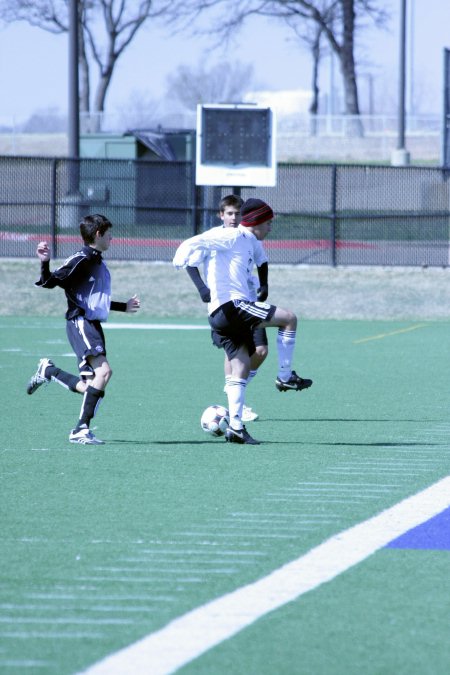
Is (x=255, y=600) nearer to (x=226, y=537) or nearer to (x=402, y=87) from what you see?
(x=226, y=537)

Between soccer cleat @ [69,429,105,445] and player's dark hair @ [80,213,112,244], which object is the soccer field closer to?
soccer cleat @ [69,429,105,445]

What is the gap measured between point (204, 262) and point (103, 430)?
1.46 m

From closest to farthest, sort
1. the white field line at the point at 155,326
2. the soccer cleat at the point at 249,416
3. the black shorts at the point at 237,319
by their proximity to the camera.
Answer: the black shorts at the point at 237,319
the soccer cleat at the point at 249,416
the white field line at the point at 155,326

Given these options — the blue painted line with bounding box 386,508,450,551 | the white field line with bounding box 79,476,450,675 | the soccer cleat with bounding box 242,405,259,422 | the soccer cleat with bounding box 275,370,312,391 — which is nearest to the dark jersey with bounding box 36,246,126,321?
the soccer cleat with bounding box 242,405,259,422

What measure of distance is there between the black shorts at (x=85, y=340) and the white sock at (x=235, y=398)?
2.96 feet

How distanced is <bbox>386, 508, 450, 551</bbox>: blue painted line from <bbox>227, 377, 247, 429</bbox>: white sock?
2722 millimetres

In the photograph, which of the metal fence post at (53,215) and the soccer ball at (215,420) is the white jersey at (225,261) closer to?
the soccer ball at (215,420)

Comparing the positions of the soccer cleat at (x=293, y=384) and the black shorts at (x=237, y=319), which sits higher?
the black shorts at (x=237, y=319)

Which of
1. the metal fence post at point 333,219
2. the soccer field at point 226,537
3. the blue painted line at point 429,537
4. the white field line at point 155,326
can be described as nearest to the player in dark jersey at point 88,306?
the soccer field at point 226,537

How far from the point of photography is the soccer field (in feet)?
14.6

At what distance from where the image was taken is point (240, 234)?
9516mm

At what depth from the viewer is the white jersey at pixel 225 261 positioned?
935 centimetres

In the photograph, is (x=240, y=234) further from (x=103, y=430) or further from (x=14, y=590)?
(x=14, y=590)

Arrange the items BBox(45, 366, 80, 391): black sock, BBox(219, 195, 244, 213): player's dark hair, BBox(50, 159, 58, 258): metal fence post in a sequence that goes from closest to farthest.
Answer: BBox(45, 366, 80, 391): black sock → BBox(219, 195, 244, 213): player's dark hair → BBox(50, 159, 58, 258): metal fence post
